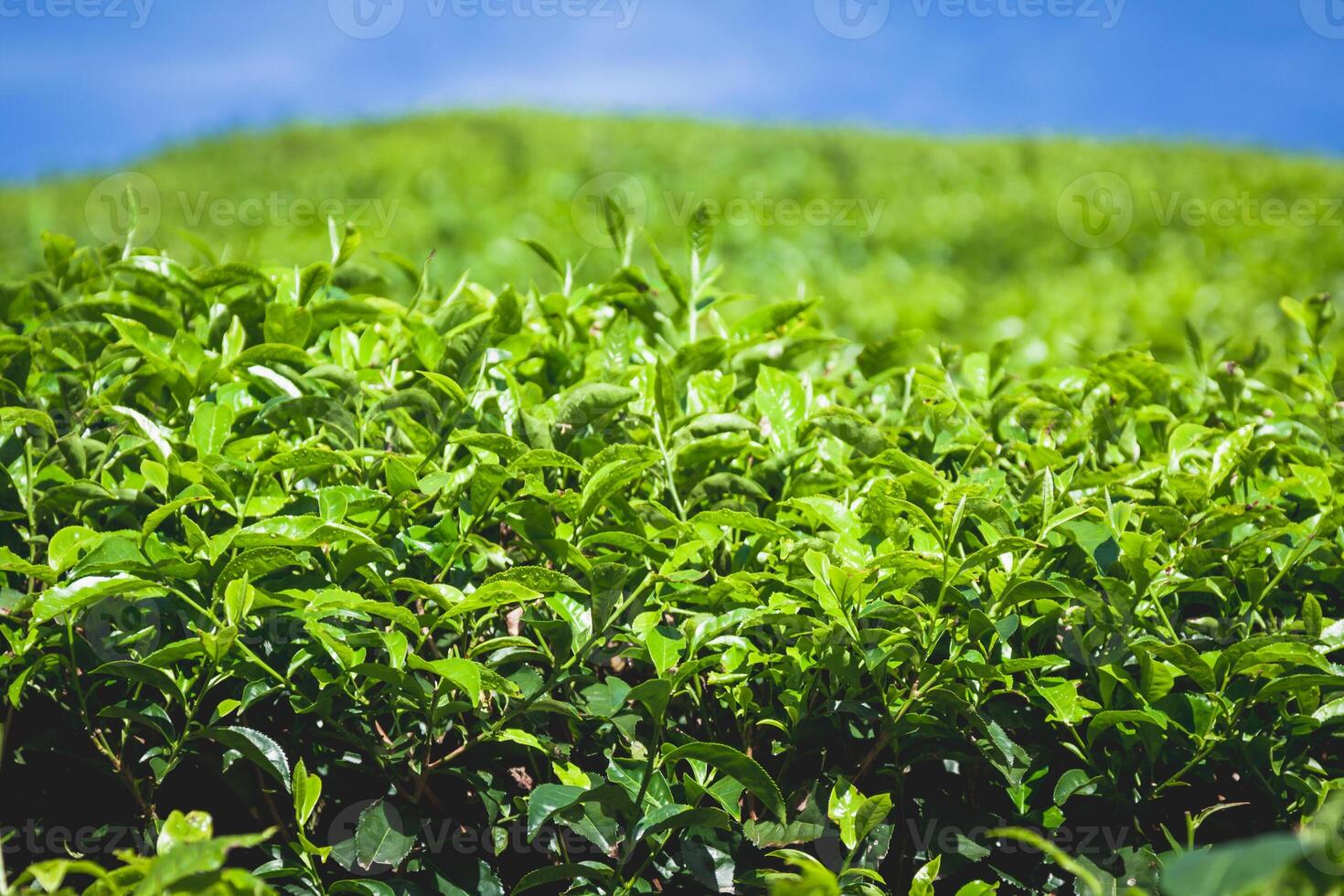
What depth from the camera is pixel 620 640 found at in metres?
1.74

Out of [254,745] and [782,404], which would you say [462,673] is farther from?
[782,404]

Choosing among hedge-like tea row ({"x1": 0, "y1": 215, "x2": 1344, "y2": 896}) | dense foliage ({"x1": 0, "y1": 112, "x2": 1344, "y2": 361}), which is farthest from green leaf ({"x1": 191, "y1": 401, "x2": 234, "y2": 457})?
dense foliage ({"x1": 0, "y1": 112, "x2": 1344, "y2": 361})

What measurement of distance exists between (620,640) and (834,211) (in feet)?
29.8

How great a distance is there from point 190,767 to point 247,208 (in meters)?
9.68

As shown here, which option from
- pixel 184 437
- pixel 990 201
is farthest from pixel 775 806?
pixel 990 201

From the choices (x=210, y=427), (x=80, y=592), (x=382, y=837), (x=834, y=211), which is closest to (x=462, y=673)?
(x=382, y=837)

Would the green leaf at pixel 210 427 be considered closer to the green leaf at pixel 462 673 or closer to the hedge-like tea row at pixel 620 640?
the hedge-like tea row at pixel 620 640

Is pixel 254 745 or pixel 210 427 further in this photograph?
pixel 210 427

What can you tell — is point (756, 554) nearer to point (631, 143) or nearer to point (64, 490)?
point (64, 490)

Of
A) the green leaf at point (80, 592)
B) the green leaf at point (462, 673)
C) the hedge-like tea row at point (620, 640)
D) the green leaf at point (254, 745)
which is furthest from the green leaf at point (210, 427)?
the green leaf at point (462, 673)

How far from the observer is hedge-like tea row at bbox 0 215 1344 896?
1.58 m

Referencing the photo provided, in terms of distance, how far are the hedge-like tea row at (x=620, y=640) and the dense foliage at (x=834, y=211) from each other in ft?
11.8

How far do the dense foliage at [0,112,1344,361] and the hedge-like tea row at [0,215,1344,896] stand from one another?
3.60 meters

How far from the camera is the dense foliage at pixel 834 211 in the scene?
6664 millimetres
